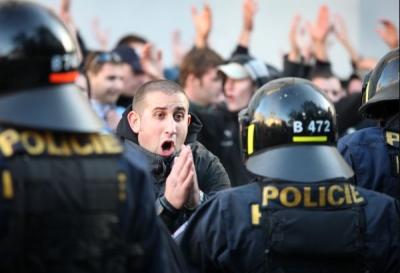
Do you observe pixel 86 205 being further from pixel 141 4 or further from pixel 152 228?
pixel 141 4

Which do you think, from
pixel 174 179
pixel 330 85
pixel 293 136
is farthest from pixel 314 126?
pixel 330 85

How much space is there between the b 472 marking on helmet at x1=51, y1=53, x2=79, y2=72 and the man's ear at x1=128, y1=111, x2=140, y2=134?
2446 millimetres

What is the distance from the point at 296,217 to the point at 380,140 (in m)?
1.01

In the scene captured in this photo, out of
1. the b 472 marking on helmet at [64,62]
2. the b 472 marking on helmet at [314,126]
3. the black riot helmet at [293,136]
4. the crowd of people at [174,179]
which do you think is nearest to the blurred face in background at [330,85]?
the crowd of people at [174,179]

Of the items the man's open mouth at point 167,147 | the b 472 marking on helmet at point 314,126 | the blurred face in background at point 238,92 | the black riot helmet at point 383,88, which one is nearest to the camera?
the b 472 marking on helmet at point 314,126

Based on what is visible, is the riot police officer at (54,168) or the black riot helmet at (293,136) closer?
the riot police officer at (54,168)

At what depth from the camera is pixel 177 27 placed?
15352 mm

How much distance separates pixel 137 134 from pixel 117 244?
2.57 metres

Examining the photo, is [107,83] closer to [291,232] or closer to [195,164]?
[195,164]

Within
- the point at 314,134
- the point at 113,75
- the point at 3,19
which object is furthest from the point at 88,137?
the point at 113,75

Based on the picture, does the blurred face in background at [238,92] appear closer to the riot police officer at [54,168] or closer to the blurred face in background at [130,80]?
the blurred face in background at [130,80]

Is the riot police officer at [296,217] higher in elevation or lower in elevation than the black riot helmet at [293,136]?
lower

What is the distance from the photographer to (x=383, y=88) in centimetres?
556

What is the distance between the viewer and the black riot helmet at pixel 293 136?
4895 mm
